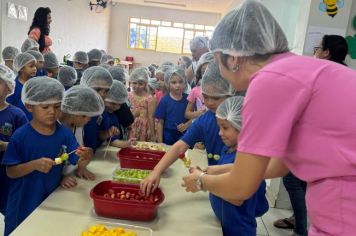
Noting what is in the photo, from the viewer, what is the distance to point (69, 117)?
1.84 metres

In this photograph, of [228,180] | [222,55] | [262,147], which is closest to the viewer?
[262,147]

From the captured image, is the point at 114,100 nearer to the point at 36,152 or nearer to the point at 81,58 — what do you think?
the point at 36,152

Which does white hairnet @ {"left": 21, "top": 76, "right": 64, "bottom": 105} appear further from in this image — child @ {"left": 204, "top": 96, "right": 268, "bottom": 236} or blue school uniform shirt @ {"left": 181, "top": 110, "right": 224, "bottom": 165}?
child @ {"left": 204, "top": 96, "right": 268, "bottom": 236}

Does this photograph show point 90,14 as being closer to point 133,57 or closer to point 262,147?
point 133,57

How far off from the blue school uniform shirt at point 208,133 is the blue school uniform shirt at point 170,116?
1074 millimetres

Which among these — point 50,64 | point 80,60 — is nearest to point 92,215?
point 50,64

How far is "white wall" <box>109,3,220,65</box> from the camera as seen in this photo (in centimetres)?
1174

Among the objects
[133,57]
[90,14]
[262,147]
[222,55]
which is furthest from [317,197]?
[133,57]

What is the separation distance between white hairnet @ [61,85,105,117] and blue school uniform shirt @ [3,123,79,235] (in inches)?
8.2

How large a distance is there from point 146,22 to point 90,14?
299 cm

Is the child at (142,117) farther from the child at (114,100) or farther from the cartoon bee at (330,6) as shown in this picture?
the cartoon bee at (330,6)

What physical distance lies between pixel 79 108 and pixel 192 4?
917cm

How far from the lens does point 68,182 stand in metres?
1.54

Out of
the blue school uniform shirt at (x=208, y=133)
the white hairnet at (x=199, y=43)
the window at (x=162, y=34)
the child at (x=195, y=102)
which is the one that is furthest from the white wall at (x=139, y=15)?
the blue school uniform shirt at (x=208, y=133)
